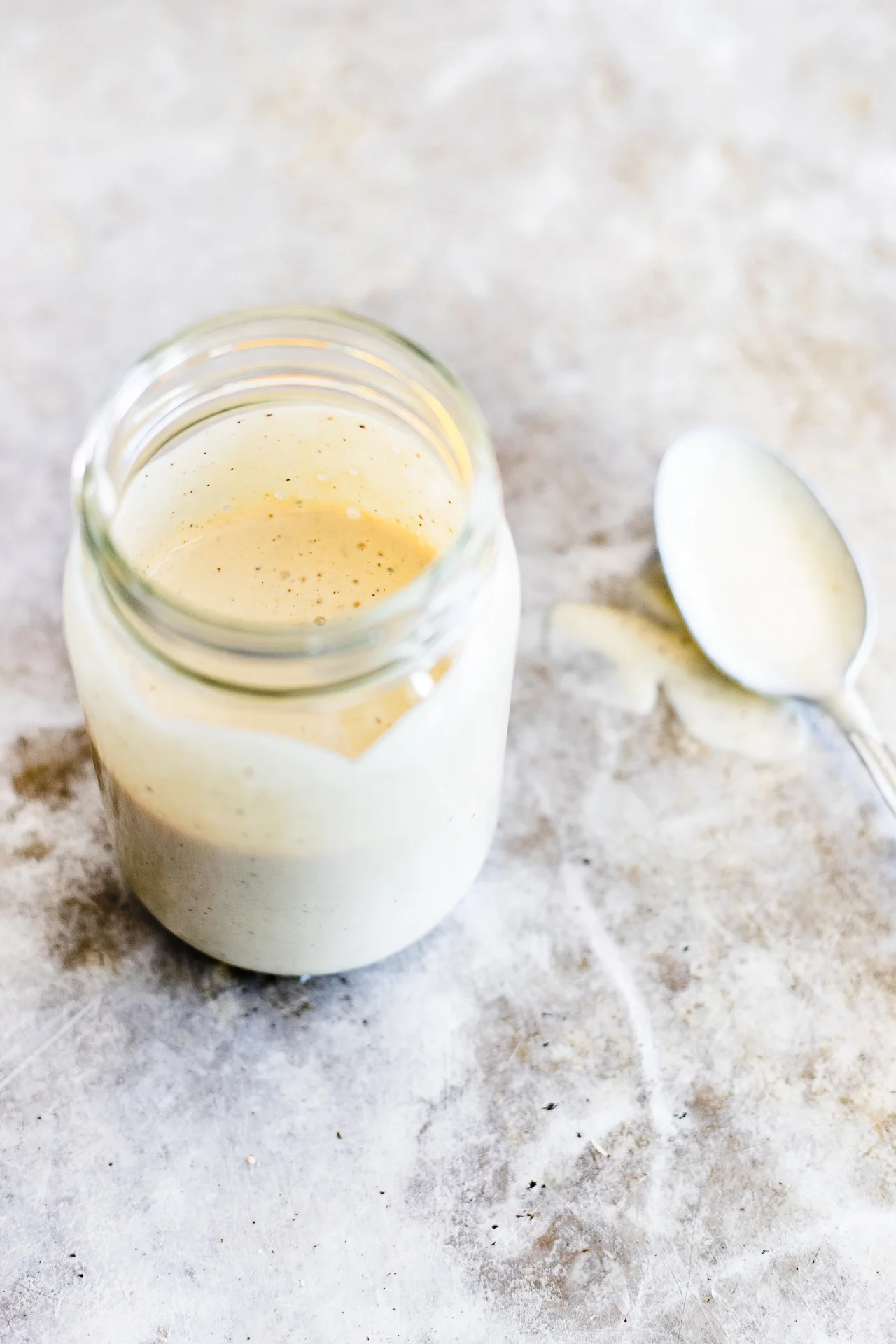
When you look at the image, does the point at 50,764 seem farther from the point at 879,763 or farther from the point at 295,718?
the point at 879,763

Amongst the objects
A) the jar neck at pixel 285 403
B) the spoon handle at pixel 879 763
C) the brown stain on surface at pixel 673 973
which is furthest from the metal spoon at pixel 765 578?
the jar neck at pixel 285 403

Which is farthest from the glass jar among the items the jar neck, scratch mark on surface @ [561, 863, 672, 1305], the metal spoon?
the metal spoon

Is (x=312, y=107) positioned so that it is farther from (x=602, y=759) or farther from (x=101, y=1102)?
(x=101, y=1102)

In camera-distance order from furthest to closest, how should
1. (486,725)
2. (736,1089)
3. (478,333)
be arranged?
(478,333)
(736,1089)
(486,725)

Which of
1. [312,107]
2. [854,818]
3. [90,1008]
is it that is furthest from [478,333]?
[90,1008]

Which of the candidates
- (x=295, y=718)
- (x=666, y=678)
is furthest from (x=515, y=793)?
(x=295, y=718)

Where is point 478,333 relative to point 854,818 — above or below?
above

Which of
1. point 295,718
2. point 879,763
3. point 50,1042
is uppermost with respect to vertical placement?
point 295,718
